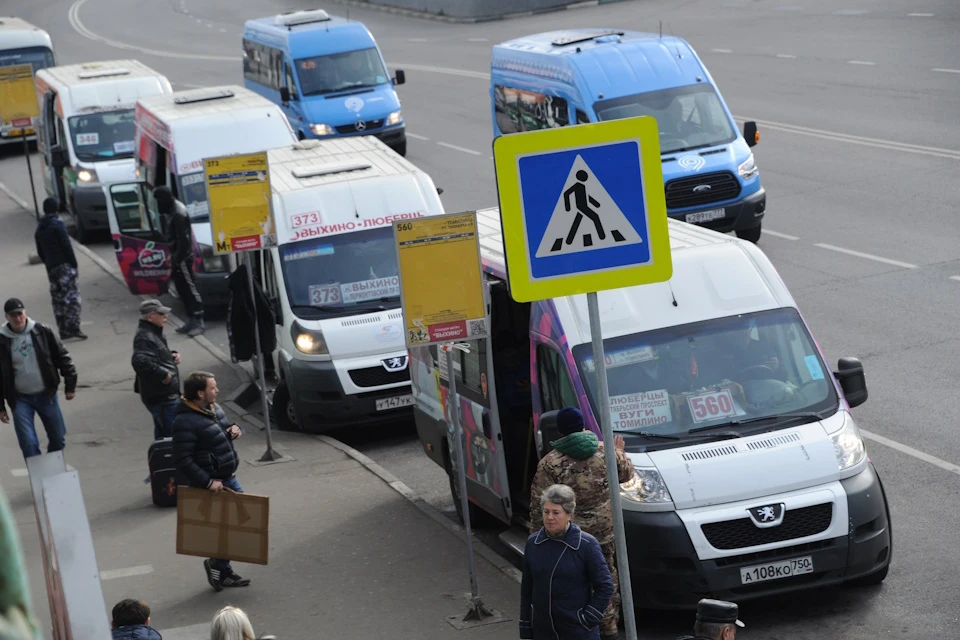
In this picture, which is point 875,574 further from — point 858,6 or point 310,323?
point 858,6

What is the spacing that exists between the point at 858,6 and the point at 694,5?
7017 millimetres

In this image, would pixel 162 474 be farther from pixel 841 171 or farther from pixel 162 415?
pixel 841 171

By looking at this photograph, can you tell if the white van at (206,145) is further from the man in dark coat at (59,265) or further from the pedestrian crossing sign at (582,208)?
the pedestrian crossing sign at (582,208)

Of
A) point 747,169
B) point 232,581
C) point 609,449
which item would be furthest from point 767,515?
point 747,169

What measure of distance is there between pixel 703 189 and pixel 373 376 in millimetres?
7099

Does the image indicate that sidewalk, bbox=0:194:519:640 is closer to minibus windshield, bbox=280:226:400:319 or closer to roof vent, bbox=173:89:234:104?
minibus windshield, bbox=280:226:400:319

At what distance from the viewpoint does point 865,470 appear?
27.4 feet

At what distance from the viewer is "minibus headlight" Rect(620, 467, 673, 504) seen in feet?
26.6

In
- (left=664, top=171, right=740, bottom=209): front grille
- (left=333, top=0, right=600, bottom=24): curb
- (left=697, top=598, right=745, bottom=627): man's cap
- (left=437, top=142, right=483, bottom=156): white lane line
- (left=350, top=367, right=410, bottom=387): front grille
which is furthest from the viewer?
(left=333, top=0, right=600, bottom=24): curb

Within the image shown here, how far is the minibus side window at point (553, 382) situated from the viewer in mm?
9047

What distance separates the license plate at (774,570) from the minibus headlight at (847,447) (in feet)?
1.99

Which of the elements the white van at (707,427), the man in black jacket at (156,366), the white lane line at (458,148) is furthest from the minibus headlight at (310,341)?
the white lane line at (458,148)

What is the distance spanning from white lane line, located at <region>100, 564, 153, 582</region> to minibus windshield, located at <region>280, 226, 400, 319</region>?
3973 millimetres

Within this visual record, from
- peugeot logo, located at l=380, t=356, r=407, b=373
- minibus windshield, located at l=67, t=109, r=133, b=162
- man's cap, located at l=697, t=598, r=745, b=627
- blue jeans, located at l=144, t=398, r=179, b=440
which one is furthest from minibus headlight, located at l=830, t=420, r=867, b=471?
minibus windshield, located at l=67, t=109, r=133, b=162
